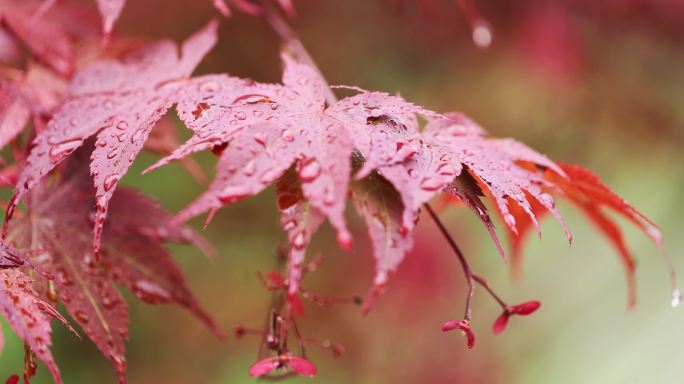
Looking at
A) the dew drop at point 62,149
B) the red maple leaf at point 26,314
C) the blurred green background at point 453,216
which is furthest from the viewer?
the blurred green background at point 453,216

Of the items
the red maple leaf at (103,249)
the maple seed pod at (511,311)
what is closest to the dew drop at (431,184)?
the maple seed pod at (511,311)

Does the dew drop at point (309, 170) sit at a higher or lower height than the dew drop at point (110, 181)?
higher

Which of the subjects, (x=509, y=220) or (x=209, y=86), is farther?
(x=209, y=86)

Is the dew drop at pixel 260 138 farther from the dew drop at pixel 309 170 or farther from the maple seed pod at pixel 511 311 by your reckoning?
the maple seed pod at pixel 511 311

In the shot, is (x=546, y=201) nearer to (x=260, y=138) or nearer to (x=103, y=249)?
(x=260, y=138)

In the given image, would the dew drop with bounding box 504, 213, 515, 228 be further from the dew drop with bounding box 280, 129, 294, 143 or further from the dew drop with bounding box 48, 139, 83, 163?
the dew drop with bounding box 48, 139, 83, 163

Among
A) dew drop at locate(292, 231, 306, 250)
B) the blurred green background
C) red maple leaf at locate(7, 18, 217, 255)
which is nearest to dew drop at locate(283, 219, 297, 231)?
dew drop at locate(292, 231, 306, 250)

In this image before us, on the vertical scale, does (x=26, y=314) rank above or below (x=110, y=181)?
below

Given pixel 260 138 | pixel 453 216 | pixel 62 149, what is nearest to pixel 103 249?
pixel 62 149
